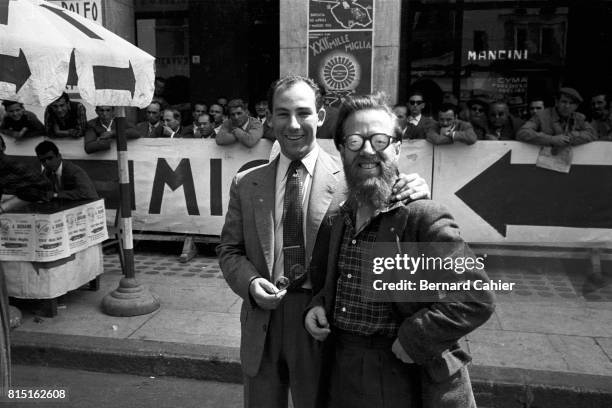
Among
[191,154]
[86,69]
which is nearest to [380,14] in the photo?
[191,154]

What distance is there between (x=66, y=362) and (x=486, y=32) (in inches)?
351

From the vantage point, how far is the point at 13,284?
5277 millimetres

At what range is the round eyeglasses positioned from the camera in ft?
6.66

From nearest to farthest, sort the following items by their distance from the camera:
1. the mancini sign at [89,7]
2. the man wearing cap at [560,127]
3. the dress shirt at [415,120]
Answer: the man wearing cap at [560,127], the dress shirt at [415,120], the mancini sign at [89,7]

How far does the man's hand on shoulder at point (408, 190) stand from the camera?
1996 mm

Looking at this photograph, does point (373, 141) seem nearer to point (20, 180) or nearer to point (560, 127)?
point (20, 180)

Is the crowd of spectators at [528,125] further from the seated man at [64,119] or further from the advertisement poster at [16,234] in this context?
the seated man at [64,119]

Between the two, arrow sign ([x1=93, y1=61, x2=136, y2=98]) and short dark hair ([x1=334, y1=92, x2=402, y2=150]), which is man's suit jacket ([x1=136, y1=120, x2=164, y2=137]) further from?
short dark hair ([x1=334, y1=92, x2=402, y2=150])

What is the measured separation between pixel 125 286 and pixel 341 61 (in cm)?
437

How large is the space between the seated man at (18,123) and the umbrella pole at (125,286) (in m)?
2.74

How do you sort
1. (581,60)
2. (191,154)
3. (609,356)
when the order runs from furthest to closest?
1. (581,60)
2. (191,154)
3. (609,356)

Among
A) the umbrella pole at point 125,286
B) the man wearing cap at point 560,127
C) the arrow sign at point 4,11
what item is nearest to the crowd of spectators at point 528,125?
the man wearing cap at point 560,127

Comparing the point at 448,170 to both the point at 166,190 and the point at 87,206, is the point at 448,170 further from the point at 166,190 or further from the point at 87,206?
the point at 87,206

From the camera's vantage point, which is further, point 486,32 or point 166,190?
point 486,32
